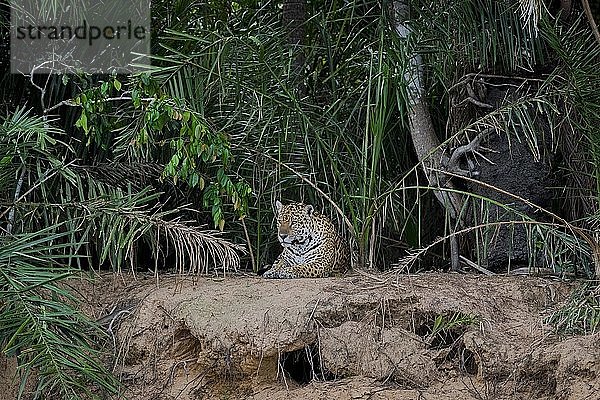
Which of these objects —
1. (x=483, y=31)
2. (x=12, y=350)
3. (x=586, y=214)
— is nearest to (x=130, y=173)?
(x=12, y=350)

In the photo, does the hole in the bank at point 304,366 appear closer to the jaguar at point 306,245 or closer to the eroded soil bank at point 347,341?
the eroded soil bank at point 347,341

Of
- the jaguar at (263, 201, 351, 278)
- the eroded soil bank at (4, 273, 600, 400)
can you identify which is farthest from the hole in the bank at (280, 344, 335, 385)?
the jaguar at (263, 201, 351, 278)

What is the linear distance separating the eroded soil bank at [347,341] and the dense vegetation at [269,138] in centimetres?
27

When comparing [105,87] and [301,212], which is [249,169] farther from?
[105,87]

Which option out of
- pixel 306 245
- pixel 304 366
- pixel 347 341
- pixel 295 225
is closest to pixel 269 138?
pixel 295 225

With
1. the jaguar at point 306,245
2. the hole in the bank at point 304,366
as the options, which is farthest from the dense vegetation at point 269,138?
the hole in the bank at point 304,366

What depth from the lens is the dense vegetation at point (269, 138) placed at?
5.51 metres

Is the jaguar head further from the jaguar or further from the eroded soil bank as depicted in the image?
the eroded soil bank

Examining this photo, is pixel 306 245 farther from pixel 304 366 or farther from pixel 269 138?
pixel 269 138

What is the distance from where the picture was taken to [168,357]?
5691 millimetres

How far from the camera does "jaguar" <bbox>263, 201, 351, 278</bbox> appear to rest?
6086mm

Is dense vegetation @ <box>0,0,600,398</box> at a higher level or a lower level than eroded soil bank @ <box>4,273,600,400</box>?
higher

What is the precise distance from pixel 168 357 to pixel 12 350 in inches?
47.6

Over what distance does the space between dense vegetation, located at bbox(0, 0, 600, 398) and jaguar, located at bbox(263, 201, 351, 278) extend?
195 mm
